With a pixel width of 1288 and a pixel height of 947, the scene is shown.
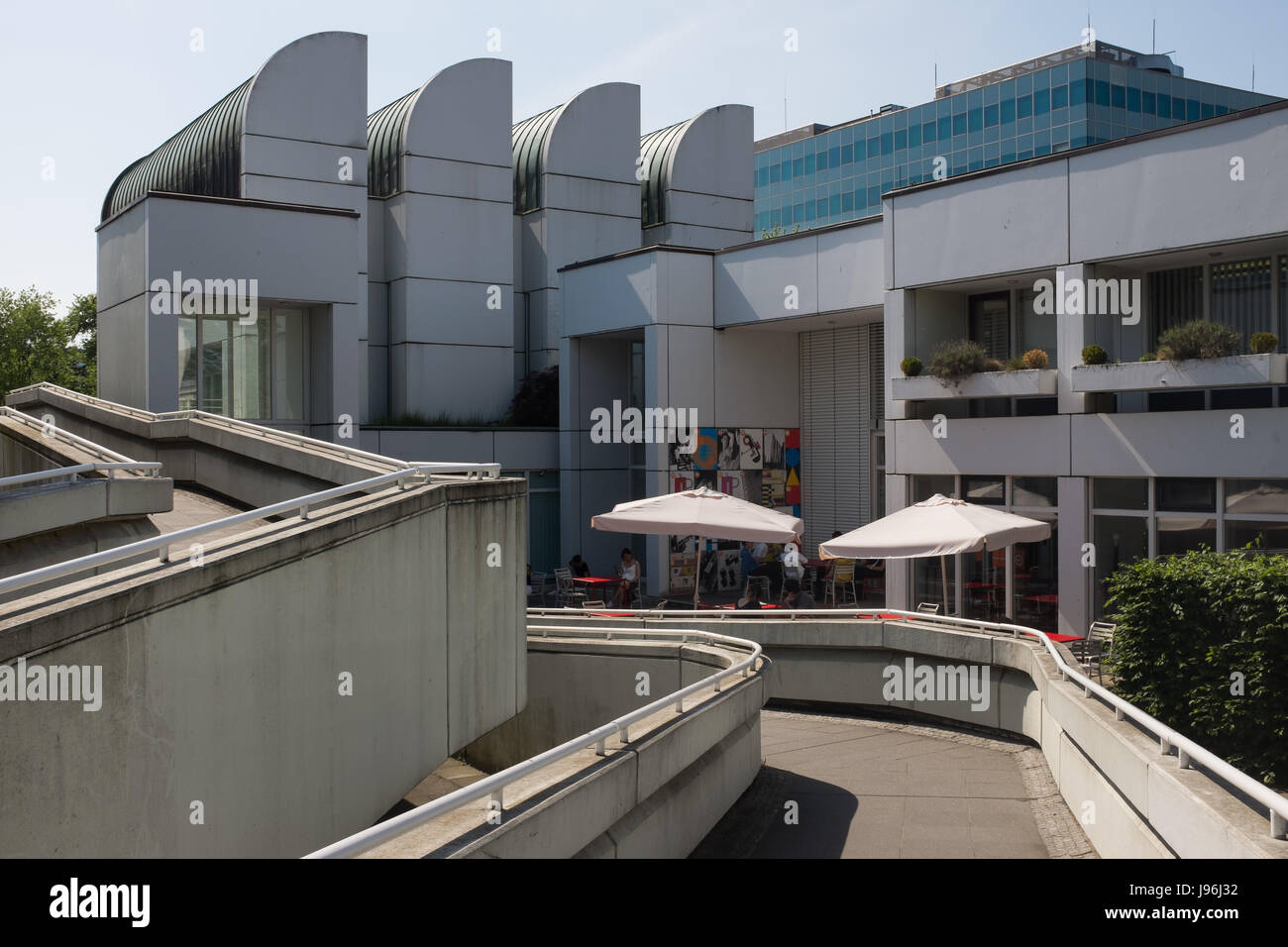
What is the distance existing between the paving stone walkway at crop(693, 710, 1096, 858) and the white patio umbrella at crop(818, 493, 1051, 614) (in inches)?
87.6

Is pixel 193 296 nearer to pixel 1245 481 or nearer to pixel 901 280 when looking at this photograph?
pixel 901 280

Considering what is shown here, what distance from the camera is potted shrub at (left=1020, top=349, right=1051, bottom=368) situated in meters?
19.4

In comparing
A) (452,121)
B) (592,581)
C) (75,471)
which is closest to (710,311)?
(592,581)

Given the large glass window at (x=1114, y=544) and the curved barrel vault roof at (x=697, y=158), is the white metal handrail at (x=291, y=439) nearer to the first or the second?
the large glass window at (x=1114, y=544)

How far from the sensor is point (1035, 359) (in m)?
19.4

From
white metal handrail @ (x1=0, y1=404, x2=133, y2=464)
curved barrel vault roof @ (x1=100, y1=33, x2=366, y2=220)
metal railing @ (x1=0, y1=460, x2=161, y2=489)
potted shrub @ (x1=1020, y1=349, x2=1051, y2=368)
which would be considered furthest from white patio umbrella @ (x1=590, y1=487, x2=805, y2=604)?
curved barrel vault roof @ (x1=100, y1=33, x2=366, y2=220)

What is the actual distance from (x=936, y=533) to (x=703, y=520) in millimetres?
3276

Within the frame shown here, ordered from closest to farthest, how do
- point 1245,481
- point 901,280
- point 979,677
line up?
1. point 979,677
2. point 1245,481
3. point 901,280

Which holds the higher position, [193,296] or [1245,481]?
[193,296]

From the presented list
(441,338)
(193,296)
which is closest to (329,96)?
(441,338)

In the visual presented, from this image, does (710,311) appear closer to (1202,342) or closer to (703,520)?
(703,520)

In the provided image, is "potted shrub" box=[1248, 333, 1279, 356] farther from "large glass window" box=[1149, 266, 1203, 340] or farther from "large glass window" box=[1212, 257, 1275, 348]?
"large glass window" box=[1149, 266, 1203, 340]

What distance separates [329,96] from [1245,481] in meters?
21.9

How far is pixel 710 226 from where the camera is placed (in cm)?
3612
